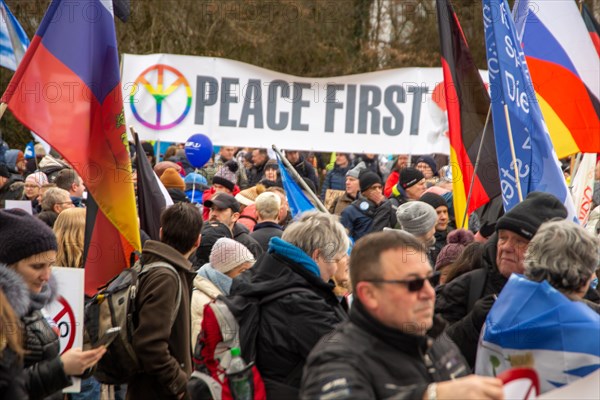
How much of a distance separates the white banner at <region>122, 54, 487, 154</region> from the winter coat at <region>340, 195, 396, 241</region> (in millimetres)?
1678

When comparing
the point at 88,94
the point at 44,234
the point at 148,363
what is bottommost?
the point at 148,363

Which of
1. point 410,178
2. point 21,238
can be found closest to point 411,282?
point 21,238

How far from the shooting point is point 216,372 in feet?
12.5

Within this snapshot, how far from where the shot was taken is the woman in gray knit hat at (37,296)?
11.5 ft

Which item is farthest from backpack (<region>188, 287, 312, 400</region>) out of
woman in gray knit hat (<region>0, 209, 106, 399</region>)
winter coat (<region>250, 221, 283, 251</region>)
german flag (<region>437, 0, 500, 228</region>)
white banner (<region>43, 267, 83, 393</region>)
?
german flag (<region>437, 0, 500, 228</region>)

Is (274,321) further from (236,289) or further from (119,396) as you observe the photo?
(119,396)

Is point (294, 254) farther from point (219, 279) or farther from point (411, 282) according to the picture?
point (219, 279)

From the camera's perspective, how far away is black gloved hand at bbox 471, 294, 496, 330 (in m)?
3.96

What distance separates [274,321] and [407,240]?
2.83 feet

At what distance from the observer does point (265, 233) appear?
7336 mm

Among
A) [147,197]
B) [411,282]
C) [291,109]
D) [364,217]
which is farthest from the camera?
[291,109]

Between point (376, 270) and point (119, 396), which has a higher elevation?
point (376, 270)

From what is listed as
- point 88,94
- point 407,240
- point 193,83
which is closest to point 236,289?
point 407,240

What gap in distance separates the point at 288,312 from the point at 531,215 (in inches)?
50.7
